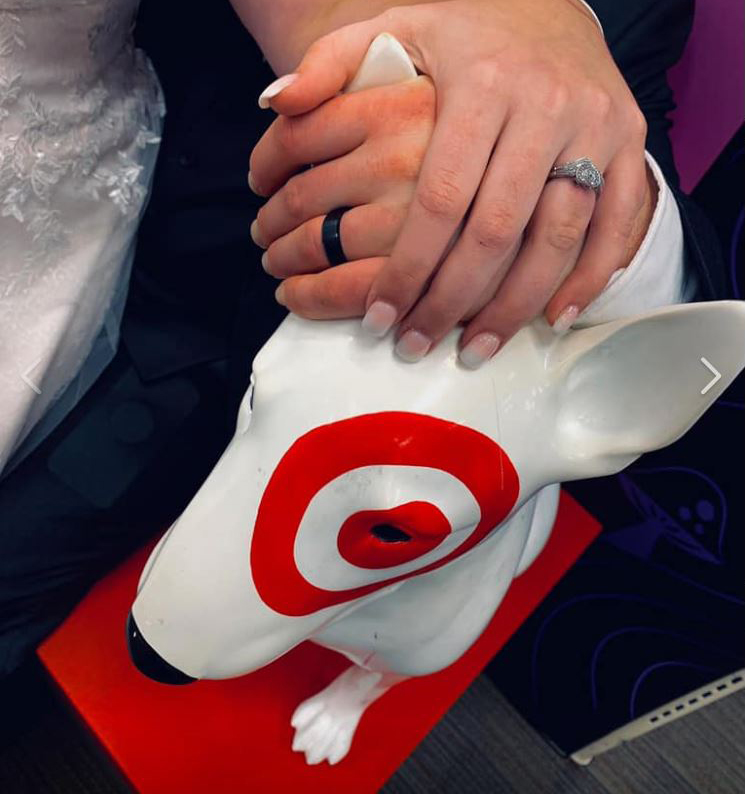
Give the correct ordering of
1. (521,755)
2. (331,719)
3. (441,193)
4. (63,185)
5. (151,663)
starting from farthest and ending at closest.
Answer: (521,755) → (331,719) → (63,185) → (151,663) → (441,193)

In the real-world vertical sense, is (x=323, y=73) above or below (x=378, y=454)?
above

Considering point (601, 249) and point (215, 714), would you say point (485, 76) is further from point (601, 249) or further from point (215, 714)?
point (215, 714)

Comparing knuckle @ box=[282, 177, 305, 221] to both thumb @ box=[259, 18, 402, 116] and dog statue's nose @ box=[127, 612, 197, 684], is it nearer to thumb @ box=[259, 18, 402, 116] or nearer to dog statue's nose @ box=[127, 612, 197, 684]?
thumb @ box=[259, 18, 402, 116]

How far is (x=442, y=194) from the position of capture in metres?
0.43

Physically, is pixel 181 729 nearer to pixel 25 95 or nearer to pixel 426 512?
pixel 426 512

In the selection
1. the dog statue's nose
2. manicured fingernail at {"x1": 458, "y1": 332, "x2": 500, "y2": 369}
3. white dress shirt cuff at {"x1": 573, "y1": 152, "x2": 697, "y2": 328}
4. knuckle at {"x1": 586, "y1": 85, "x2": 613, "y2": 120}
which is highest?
knuckle at {"x1": 586, "y1": 85, "x2": 613, "y2": 120}

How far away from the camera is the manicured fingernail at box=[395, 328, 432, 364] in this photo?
0.46 metres

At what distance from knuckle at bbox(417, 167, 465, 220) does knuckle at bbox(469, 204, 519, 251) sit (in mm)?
16

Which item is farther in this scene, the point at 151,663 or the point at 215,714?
the point at 215,714

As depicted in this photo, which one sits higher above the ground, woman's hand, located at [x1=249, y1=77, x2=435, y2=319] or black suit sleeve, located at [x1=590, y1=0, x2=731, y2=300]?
woman's hand, located at [x1=249, y1=77, x2=435, y2=319]

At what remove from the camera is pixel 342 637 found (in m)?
0.66

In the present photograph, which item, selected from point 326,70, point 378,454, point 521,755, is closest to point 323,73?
point 326,70

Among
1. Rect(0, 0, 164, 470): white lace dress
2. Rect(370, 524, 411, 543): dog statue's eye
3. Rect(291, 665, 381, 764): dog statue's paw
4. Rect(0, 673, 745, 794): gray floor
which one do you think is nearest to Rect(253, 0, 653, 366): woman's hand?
Rect(370, 524, 411, 543): dog statue's eye

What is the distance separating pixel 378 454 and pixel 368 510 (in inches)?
1.4
